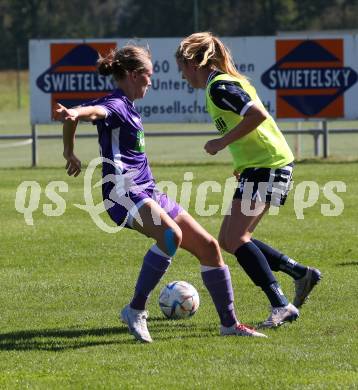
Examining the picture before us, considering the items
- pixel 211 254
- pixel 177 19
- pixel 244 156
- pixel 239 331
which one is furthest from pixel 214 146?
pixel 177 19

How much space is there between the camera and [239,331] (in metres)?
7.27

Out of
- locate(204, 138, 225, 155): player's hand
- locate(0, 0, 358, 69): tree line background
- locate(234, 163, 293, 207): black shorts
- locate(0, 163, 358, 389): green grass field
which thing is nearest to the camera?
locate(0, 163, 358, 389): green grass field

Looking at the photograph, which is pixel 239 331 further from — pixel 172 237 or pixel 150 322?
pixel 150 322

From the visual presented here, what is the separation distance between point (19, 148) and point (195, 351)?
25.3 metres

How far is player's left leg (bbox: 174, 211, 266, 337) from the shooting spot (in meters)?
7.29

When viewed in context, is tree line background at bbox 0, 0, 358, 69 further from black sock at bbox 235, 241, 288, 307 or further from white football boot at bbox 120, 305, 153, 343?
white football boot at bbox 120, 305, 153, 343

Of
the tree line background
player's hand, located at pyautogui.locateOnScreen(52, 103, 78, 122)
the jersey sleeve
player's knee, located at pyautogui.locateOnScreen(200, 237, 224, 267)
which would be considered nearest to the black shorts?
player's knee, located at pyautogui.locateOnScreen(200, 237, 224, 267)

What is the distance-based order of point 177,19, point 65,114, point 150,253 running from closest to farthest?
point 65,114, point 150,253, point 177,19

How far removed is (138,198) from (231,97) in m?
0.87

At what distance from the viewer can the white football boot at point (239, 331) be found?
23.8 feet

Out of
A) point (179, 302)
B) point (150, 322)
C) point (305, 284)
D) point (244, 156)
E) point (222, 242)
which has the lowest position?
point (150, 322)

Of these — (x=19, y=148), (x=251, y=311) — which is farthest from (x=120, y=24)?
(x=251, y=311)

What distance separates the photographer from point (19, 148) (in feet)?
104

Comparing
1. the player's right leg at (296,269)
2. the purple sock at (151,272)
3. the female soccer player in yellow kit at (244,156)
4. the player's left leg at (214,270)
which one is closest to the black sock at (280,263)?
the player's right leg at (296,269)
